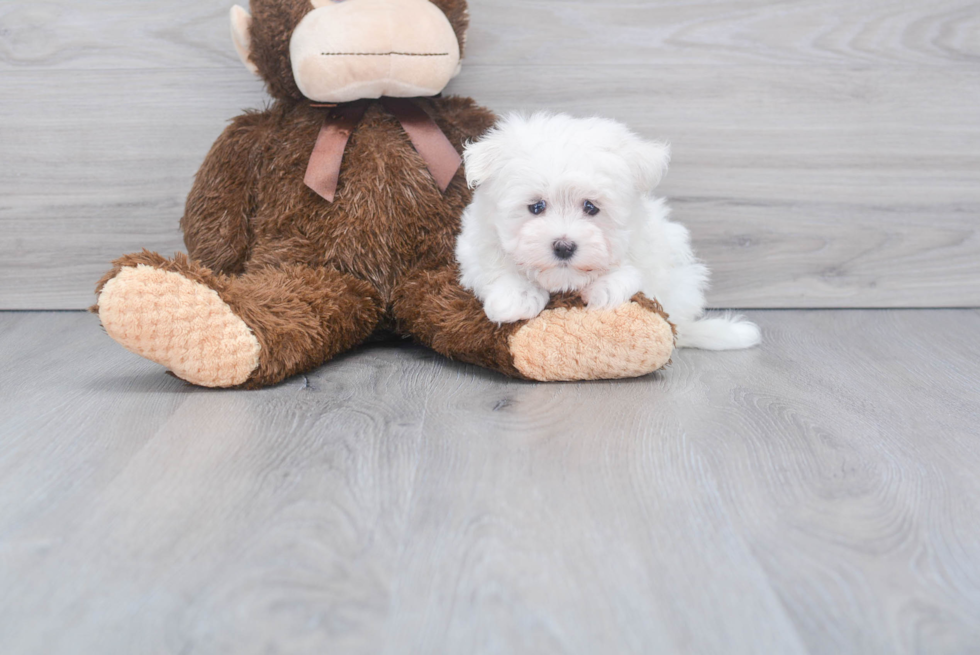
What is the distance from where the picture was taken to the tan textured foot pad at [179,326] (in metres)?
1.04

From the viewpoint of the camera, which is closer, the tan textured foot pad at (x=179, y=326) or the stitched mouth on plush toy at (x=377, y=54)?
the tan textured foot pad at (x=179, y=326)

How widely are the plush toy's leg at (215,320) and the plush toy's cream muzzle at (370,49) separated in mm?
329

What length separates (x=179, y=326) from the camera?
1063 millimetres

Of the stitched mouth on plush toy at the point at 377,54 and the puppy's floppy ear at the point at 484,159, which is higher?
the stitched mouth on plush toy at the point at 377,54

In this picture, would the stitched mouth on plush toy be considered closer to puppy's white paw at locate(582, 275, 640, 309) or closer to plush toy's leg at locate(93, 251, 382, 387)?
plush toy's leg at locate(93, 251, 382, 387)

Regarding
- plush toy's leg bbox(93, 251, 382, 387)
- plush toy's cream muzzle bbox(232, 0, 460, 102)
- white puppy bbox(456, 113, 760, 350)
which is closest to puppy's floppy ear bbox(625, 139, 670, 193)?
white puppy bbox(456, 113, 760, 350)

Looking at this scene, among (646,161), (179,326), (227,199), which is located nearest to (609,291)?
(646,161)

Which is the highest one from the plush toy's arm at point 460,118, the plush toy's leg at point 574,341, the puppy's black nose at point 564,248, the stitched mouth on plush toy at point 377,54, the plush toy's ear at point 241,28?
the plush toy's ear at point 241,28

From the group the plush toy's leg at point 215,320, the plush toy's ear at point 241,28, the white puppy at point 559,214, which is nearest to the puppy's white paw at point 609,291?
the white puppy at point 559,214

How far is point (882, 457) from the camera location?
0.93m

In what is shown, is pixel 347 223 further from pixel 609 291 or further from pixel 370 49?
pixel 609 291

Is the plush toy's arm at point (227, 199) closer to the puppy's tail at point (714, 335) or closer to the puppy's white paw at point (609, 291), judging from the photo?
the puppy's white paw at point (609, 291)

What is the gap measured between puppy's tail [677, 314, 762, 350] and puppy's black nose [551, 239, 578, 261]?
1.20 ft

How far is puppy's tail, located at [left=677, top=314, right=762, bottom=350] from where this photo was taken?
54.6 inches
